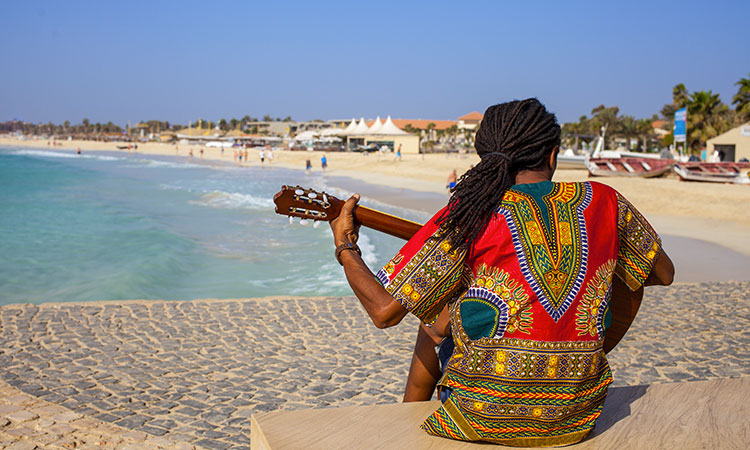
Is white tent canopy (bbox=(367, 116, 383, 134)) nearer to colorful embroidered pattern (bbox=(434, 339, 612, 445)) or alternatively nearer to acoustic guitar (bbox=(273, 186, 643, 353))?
acoustic guitar (bbox=(273, 186, 643, 353))

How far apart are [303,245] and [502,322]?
1518 cm

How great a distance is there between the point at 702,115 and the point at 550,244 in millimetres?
62494

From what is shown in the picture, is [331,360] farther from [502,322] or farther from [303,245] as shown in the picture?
[303,245]

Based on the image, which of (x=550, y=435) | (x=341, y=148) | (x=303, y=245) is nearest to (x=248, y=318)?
(x=550, y=435)

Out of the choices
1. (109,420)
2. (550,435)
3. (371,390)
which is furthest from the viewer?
(371,390)

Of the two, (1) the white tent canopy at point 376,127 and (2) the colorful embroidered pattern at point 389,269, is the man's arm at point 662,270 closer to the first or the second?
(2) the colorful embroidered pattern at point 389,269

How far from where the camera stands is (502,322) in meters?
2.11

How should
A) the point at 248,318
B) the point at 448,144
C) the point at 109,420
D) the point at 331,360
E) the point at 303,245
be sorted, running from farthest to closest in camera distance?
the point at 448,144
the point at 303,245
the point at 248,318
the point at 331,360
the point at 109,420

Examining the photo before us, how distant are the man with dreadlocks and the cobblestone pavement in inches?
104

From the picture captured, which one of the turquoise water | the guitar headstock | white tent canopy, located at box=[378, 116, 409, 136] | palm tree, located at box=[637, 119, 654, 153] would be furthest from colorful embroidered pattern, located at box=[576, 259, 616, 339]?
palm tree, located at box=[637, 119, 654, 153]

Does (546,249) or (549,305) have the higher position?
(546,249)

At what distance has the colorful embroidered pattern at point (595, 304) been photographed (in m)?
2.16

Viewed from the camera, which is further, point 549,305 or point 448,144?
point 448,144

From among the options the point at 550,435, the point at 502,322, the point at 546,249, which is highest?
the point at 546,249
